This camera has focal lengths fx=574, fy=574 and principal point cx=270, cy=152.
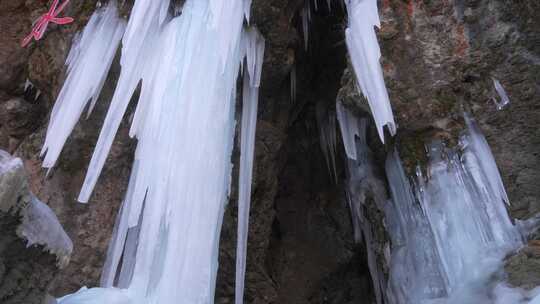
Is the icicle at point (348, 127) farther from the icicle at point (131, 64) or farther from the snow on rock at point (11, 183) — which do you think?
the snow on rock at point (11, 183)

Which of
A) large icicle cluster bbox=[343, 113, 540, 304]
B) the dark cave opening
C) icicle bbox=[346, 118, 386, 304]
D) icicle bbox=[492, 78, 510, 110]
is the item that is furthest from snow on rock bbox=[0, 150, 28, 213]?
the dark cave opening

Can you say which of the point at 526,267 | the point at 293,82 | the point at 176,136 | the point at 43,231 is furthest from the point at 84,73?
the point at 526,267

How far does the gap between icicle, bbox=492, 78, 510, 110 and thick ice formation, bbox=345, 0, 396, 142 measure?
626 millimetres

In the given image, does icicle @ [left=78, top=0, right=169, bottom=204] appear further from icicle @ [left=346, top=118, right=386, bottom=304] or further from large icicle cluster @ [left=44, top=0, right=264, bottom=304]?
icicle @ [left=346, top=118, right=386, bottom=304]

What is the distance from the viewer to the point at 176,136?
10.8 ft

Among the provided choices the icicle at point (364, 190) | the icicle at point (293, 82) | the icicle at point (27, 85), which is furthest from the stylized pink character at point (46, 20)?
the icicle at point (364, 190)

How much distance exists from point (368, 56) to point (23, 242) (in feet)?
8.29

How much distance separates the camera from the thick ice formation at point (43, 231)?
162cm

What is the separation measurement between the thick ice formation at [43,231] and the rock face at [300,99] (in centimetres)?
152

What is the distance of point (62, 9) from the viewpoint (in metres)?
4.24

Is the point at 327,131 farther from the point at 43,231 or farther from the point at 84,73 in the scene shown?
the point at 43,231

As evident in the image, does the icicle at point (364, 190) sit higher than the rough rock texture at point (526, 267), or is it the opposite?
the icicle at point (364, 190)

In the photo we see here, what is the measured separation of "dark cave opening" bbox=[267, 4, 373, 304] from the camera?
5211 millimetres

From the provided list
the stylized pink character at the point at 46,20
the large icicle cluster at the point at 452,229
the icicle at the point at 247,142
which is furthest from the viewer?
the stylized pink character at the point at 46,20
